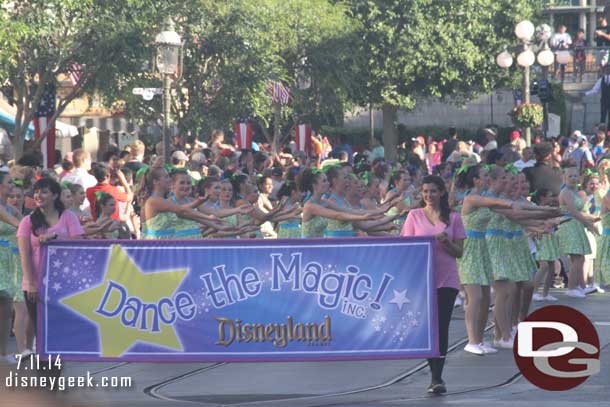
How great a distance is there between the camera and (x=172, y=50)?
77.2 feet

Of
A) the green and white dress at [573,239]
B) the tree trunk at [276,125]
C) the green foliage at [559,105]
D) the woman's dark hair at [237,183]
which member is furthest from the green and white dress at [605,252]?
the green foliage at [559,105]

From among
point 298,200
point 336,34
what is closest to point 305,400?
point 298,200

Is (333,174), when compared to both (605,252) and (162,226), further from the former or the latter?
(605,252)

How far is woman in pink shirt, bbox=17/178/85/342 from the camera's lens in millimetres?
11984

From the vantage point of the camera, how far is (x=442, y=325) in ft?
38.2

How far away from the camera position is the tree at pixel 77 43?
30328mm

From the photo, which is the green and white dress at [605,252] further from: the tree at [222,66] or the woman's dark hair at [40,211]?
the tree at [222,66]

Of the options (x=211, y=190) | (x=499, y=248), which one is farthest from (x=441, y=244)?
(x=211, y=190)

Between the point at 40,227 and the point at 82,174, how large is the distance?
7485mm

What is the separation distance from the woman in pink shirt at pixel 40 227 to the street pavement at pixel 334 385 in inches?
40.0

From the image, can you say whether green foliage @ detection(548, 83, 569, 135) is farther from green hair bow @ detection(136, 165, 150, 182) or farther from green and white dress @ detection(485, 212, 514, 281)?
green and white dress @ detection(485, 212, 514, 281)

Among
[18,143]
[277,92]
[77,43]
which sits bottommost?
[18,143]

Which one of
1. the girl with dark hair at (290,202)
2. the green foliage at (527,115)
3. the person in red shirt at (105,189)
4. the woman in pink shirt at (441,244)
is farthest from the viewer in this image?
the green foliage at (527,115)

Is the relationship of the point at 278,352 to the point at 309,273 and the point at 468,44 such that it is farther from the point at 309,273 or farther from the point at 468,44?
the point at 468,44
